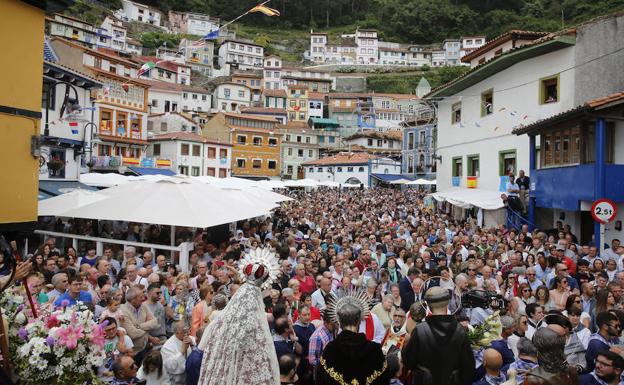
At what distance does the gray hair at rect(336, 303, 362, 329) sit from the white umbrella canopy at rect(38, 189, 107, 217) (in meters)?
8.99

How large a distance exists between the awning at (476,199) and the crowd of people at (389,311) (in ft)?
17.4

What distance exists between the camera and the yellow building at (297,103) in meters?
73.5

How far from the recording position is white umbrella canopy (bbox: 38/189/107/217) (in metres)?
10.5

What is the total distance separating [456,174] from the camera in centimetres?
2350

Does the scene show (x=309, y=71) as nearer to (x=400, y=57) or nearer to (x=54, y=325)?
(x=400, y=57)

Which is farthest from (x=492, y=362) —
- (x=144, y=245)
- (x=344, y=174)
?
(x=344, y=174)

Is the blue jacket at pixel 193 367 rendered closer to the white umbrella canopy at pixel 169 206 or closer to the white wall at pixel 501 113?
the white umbrella canopy at pixel 169 206

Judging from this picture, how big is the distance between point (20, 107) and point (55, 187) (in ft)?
37.3

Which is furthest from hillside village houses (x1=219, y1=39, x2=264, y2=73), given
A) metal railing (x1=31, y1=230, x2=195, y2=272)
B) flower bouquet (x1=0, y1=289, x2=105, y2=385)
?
flower bouquet (x1=0, y1=289, x2=105, y2=385)

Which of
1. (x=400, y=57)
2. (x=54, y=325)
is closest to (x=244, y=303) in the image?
(x=54, y=325)

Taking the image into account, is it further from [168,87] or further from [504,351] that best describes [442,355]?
[168,87]

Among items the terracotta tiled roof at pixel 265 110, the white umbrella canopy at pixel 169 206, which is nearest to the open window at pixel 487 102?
the white umbrella canopy at pixel 169 206

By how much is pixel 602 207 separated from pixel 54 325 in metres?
10.2

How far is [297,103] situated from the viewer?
242 ft
